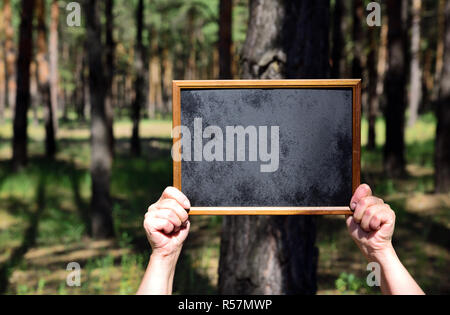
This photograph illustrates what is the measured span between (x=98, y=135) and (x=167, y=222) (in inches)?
259

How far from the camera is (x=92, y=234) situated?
788cm

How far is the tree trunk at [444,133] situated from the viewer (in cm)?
854

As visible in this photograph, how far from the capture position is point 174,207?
1.77m

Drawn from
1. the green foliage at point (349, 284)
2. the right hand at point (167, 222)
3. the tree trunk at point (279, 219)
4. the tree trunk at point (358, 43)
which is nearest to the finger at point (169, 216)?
the right hand at point (167, 222)

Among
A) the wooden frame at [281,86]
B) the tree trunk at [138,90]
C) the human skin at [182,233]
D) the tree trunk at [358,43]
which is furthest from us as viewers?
the tree trunk at [138,90]

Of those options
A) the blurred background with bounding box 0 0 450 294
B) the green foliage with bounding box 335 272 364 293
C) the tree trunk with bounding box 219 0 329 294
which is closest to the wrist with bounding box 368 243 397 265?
the tree trunk with bounding box 219 0 329 294

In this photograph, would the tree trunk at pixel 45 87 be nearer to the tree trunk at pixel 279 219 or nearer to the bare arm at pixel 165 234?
the tree trunk at pixel 279 219

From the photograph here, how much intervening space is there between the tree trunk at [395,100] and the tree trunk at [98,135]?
297 inches

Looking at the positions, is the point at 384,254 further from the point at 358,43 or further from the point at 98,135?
the point at 358,43

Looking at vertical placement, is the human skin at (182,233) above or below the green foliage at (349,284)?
above

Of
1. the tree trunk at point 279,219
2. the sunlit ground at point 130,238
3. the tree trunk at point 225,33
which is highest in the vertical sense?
the tree trunk at point 225,33

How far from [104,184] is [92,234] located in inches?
38.5
